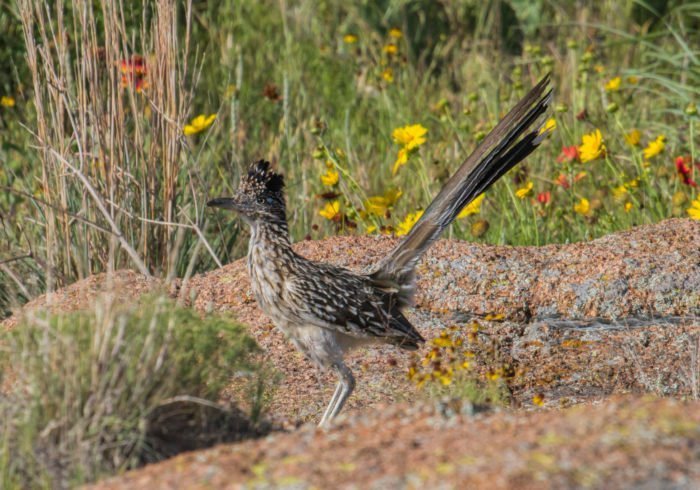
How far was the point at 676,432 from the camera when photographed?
3.02m

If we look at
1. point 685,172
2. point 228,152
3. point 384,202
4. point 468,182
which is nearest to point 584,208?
point 685,172

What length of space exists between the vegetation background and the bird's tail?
88cm

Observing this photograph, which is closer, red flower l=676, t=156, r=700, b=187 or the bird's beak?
the bird's beak

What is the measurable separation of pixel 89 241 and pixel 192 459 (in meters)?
2.85

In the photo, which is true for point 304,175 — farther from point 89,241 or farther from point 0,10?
point 0,10

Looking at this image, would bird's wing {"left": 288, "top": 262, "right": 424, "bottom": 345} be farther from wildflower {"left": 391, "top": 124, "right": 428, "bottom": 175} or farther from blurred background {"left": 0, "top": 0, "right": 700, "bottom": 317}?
wildflower {"left": 391, "top": 124, "right": 428, "bottom": 175}

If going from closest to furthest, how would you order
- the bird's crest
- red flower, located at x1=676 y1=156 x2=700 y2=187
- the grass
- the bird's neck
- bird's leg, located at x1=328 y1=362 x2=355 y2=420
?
1. the grass
2. bird's leg, located at x1=328 y1=362 x2=355 y2=420
3. the bird's neck
4. the bird's crest
5. red flower, located at x1=676 y1=156 x2=700 y2=187

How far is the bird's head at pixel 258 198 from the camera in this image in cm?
477

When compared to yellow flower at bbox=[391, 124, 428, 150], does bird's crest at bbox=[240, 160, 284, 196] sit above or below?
above

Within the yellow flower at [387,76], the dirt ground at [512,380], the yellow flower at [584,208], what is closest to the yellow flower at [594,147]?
the yellow flower at [584,208]

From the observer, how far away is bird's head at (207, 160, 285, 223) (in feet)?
15.6

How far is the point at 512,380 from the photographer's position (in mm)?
4910

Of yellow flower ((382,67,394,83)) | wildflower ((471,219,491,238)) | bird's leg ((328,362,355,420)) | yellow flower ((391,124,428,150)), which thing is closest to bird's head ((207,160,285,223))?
bird's leg ((328,362,355,420))

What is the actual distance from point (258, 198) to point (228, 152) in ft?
9.95
